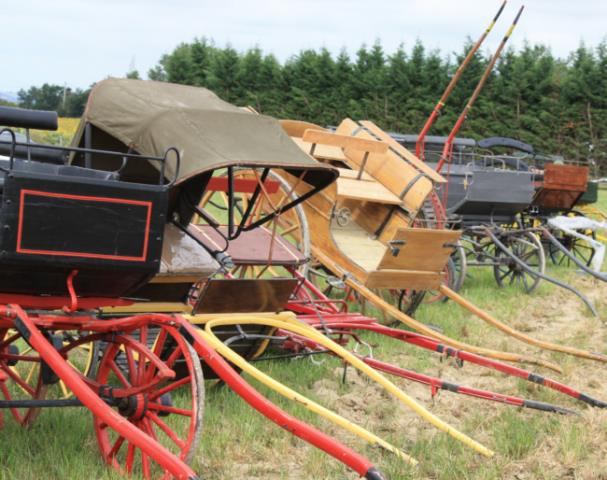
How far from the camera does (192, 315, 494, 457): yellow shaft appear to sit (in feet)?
13.5

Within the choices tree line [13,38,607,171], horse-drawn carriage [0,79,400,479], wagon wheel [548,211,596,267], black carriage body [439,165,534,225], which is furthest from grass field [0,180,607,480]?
tree line [13,38,607,171]

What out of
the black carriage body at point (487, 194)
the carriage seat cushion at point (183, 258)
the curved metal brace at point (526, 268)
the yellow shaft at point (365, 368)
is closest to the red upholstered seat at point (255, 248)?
the carriage seat cushion at point (183, 258)

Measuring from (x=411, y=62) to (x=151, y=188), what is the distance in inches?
1036

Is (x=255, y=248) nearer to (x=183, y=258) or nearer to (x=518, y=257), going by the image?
(x=183, y=258)

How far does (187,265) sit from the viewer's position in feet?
15.4

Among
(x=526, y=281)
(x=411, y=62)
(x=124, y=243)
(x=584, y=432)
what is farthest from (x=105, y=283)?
(x=411, y=62)

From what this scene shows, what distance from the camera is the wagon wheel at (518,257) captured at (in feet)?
32.8

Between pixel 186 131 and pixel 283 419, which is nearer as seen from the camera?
pixel 283 419

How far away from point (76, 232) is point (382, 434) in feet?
6.75

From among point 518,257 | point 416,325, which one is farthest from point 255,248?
point 518,257

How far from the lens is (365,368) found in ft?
14.6

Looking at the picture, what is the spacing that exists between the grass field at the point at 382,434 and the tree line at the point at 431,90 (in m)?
22.3

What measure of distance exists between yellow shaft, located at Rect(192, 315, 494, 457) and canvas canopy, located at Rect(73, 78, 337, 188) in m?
0.82

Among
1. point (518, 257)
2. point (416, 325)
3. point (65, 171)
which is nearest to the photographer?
point (65, 171)
